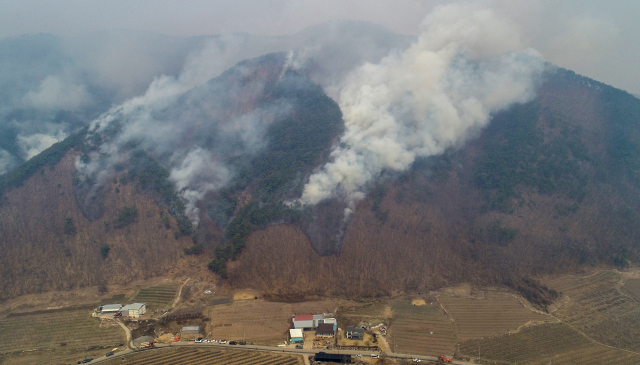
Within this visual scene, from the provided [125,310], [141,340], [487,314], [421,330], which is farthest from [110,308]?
[487,314]

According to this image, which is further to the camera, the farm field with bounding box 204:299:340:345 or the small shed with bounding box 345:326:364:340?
the farm field with bounding box 204:299:340:345

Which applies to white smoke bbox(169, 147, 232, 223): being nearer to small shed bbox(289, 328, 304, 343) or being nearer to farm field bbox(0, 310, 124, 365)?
farm field bbox(0, 310, 124, 365)

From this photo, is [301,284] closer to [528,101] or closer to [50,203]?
[50,203]

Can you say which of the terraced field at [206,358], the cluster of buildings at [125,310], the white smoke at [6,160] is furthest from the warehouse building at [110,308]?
the white smoke at [6,160]

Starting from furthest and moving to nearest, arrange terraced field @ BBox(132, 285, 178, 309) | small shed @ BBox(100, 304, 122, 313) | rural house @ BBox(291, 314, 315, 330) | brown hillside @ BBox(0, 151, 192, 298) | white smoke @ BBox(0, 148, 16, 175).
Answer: white smoke @ BBox(0, 148, 16, 175) → brown hillside @ BBox(0, 151, 192, 298) → terraced field @ BBox(132, 285, 178, 309) → small shed @ BBox(100, 304, 122, 313) → rural house @ BBox(291, 314, 315, 330)

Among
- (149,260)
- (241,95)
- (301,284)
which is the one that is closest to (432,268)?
(301,284)

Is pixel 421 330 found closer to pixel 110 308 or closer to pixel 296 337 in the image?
pixel 296 337

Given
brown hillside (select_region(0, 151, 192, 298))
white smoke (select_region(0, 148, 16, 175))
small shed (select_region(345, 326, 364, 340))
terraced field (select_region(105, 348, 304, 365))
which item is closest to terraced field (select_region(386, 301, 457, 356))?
small shed (select_region(345, 326, 364, 340))
